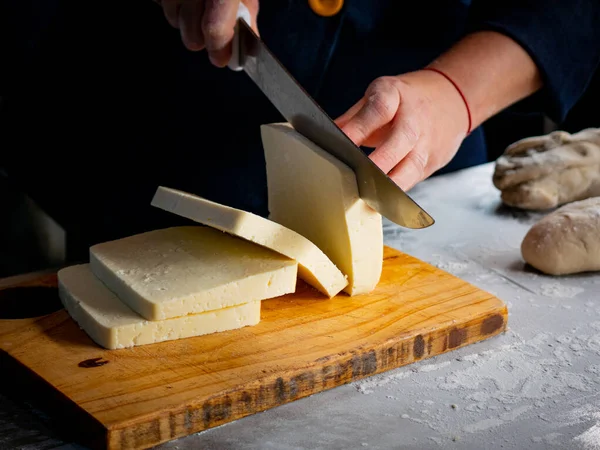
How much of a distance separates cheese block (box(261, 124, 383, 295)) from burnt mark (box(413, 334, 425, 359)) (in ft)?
0.61

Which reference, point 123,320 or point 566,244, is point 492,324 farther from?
point 123,320

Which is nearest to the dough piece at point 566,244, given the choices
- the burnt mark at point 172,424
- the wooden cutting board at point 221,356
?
the wooden cutting board at point 221,356

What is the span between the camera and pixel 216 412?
47.3 inches

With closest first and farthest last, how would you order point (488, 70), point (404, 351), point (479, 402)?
point (479, 402) → point (404, 351) → point (488, 70)

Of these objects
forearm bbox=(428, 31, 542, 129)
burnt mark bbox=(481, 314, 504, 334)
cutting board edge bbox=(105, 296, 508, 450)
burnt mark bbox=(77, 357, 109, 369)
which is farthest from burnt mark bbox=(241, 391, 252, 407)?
forearm bbox=(428, 31, 542, 129)

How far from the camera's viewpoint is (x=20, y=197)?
8.26ft

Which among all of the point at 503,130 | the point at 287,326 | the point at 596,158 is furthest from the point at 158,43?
the point at 503,130

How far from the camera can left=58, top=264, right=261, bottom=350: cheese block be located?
1303 millimetres

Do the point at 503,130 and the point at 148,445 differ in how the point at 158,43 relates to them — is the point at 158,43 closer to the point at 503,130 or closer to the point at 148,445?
the point at 148,445

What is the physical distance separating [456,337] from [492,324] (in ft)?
0.27

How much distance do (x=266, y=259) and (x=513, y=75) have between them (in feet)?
2.81

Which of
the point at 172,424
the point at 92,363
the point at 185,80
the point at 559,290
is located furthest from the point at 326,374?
the point at 185,80

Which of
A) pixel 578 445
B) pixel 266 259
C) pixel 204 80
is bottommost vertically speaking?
pixel 578 445

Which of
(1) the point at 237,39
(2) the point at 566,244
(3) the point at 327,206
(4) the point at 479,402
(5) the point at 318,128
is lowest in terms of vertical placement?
(4) the point at 479,402
